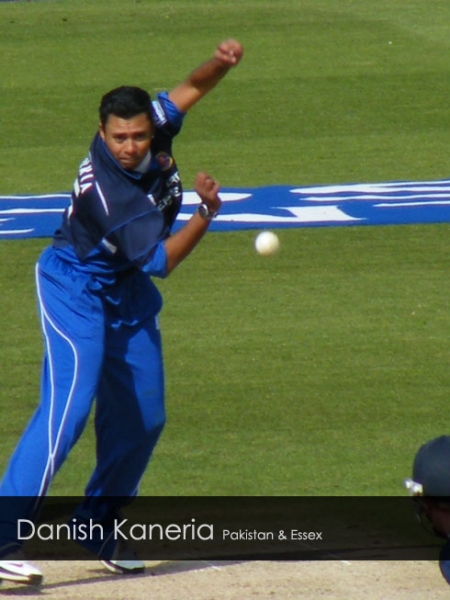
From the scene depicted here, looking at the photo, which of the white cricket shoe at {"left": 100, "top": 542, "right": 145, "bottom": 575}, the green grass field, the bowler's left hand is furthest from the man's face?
the green grass field

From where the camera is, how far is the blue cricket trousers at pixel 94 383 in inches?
187

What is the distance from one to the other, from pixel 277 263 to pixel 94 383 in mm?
5294

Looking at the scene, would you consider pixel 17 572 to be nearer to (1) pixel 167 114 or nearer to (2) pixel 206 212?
(2) pixel 206 212

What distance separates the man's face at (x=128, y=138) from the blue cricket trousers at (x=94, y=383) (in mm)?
453

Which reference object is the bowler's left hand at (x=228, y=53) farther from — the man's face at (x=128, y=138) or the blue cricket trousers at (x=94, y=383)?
the blue cricket trousers at (x=94, y=383)

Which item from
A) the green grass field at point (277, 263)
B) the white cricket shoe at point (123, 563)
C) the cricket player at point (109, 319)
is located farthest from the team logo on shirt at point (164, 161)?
the green grass field at point (277, 263)

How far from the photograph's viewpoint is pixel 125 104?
4844mm

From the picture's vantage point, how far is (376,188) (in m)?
12.5

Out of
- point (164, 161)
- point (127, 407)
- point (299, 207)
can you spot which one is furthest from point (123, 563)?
point (299, 207)

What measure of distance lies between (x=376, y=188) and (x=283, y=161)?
70.3 inches

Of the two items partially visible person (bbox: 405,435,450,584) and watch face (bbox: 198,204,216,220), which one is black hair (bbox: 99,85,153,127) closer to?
watch face (bbox: 198,204,216,220)

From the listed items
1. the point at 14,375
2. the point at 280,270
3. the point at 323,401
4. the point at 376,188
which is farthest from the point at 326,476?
the point at 376,188

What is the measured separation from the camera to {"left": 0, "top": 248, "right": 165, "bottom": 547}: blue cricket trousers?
15.6 feet

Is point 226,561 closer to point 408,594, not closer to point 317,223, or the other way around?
point 408,594
